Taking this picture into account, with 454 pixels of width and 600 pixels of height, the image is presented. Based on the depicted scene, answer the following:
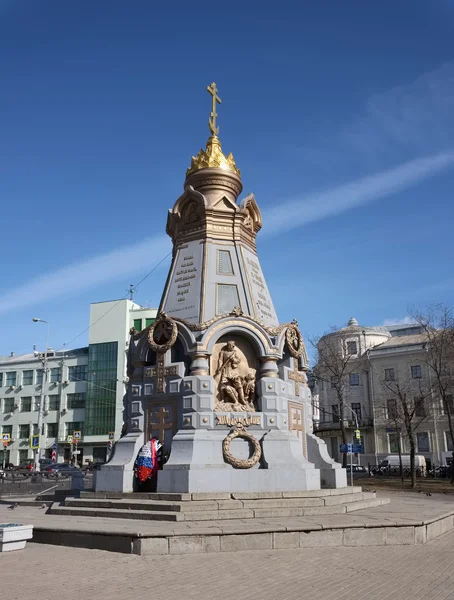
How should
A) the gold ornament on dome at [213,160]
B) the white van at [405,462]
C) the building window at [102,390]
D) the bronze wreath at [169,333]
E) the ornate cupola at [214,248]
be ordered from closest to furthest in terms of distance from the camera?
the bronze wreath at [169,333] < the ornate cupola at [214,248] < the gold ornament on dome at [213,160] < the white van at [405,462] < the building window at [102,390]

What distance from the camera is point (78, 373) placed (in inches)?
2466

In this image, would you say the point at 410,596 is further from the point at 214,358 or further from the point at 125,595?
the point at 214,358

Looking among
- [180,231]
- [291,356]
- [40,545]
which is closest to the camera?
[40,545]

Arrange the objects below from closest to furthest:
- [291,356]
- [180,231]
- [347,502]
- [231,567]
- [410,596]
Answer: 1. [410,596]
2. [231,567]
3. [347,502]
4. [291,356]
5. [180,231]

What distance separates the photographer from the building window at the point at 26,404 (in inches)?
2486

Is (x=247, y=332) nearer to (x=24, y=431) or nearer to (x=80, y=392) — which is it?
(x=80, y=392)

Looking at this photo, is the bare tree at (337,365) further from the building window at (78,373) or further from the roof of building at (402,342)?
the building window at (78,373)

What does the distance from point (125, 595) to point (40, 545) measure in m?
4.04

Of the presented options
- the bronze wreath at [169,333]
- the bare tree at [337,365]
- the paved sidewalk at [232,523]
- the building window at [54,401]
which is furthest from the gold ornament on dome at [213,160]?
the building window at [54,401]

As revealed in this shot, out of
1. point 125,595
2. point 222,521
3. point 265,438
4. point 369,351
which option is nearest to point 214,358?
point 265,438

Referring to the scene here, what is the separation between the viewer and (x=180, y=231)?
16969mm

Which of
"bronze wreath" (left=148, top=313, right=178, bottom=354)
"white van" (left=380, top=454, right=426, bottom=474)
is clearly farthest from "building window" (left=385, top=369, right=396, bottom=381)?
"bronze wreath" (left=148, top=313, right=178, bottom=354)

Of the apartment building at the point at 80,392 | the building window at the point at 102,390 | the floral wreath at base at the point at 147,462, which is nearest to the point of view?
the floral wreath at base at the point at 147,462

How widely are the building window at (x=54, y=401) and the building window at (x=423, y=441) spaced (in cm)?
3826
